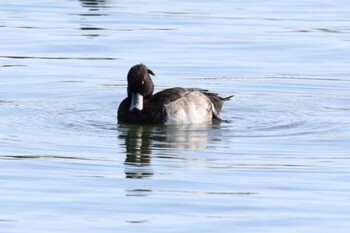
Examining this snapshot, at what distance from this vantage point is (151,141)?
16.0 metres

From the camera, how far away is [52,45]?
2427cm

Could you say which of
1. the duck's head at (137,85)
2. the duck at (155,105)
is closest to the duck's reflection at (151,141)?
the duck at (155,105)

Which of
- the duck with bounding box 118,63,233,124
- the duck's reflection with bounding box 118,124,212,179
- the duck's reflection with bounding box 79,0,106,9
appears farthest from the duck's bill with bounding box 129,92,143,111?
the duck's reflection with bounding box 79,0,106,9

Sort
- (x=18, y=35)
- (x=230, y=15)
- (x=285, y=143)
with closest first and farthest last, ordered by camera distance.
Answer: (x=285, y=143)
(x=18, y=35)
(x=230, y=15)

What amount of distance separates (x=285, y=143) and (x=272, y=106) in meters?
2.81

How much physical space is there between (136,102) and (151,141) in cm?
133

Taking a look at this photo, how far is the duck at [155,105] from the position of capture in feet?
56.3

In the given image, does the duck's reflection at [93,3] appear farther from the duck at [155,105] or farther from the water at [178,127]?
the duck at [155,105]

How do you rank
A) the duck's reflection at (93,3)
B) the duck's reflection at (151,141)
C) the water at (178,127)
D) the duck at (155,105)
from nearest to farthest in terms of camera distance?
the water at (178,127)
the duck's reflection at (151,141)
the duck at (155,105)
the duck's reflection at (93,3)

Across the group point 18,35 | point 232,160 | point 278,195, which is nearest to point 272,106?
point 232,160

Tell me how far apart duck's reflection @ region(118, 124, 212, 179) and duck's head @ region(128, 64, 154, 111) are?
0.30m

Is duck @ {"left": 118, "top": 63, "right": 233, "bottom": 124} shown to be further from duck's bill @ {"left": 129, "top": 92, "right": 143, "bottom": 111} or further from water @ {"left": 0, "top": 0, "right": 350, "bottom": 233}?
water @ {"left": 0, "top": 0, "right": 350, "bottom": 233}

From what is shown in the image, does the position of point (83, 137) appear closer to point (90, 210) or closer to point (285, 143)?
point (285, 143)

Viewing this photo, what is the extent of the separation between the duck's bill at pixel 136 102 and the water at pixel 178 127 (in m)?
0.32
